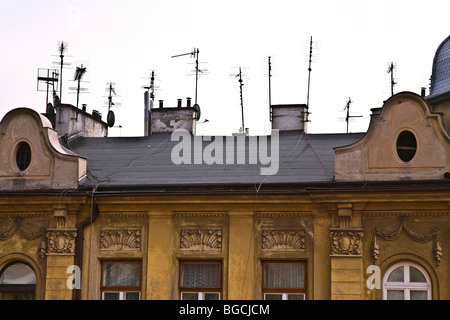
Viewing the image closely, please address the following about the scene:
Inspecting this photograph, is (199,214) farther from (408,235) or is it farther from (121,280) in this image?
(408,235)

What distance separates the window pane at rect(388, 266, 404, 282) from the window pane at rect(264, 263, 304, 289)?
1.90m

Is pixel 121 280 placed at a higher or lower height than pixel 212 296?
higher

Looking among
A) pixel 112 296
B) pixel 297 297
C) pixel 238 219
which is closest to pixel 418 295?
pixel 297 297

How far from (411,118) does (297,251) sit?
3.76 meters

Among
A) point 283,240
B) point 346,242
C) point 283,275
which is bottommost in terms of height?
point 283,275

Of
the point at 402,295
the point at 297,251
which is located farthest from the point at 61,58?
the point at 402,295

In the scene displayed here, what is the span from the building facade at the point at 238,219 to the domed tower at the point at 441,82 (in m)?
0.31

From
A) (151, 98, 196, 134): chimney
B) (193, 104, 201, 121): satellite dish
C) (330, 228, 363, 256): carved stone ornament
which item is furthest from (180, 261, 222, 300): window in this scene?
(193, 104, 201, 121): satellite dish

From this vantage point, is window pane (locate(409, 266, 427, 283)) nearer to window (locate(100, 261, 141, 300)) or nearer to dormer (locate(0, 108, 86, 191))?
window (locate(100, 261, 141, 300))

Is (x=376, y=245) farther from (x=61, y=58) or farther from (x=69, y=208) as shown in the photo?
(x=61, y=58)

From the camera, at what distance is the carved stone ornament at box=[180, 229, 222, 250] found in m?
18.2

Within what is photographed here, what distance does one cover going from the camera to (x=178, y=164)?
1989cm

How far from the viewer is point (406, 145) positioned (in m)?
17.7

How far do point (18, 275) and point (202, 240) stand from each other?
4.34 meters
